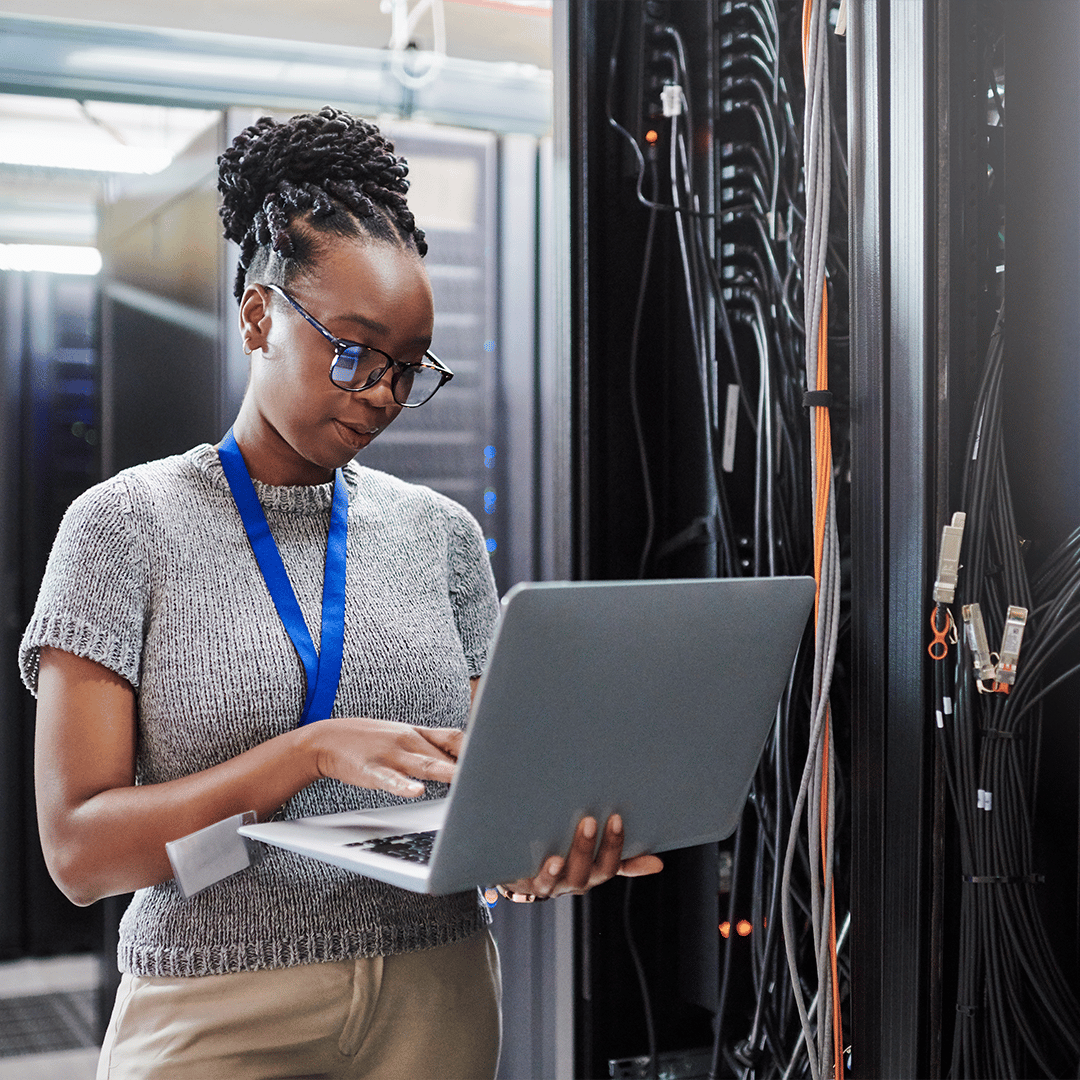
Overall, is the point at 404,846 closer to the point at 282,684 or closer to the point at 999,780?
the point at 282,684

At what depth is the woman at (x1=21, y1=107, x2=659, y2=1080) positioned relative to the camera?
964 millimetres

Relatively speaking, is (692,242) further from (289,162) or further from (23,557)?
(23,557)

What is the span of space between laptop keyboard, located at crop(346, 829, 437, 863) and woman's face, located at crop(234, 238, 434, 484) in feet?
1.28

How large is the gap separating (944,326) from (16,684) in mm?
1737

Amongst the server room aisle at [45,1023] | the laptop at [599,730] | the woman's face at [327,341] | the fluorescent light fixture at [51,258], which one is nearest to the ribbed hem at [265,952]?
the laptop at [599,730]

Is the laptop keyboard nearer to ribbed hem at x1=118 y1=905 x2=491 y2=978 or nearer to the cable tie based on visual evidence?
ribbed hem at x1=118 y1=905 x2=491 y2=978

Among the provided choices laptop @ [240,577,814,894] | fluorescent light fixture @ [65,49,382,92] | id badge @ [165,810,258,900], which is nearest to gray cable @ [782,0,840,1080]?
laptop @ [240,577,814,894]

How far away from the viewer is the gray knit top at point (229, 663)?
3.32ft

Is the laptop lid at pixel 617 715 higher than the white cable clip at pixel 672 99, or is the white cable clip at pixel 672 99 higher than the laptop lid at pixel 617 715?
the white cable clip at pixel 672 99

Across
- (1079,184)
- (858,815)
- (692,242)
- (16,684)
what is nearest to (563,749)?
(858,815)

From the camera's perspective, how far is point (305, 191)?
113 centimetres

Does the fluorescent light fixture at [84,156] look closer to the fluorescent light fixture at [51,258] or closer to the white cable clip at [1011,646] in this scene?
the fluorescent light fixture at [51,258]

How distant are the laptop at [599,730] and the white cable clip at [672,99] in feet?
3.49

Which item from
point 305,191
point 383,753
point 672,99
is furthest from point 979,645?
point 672,99
